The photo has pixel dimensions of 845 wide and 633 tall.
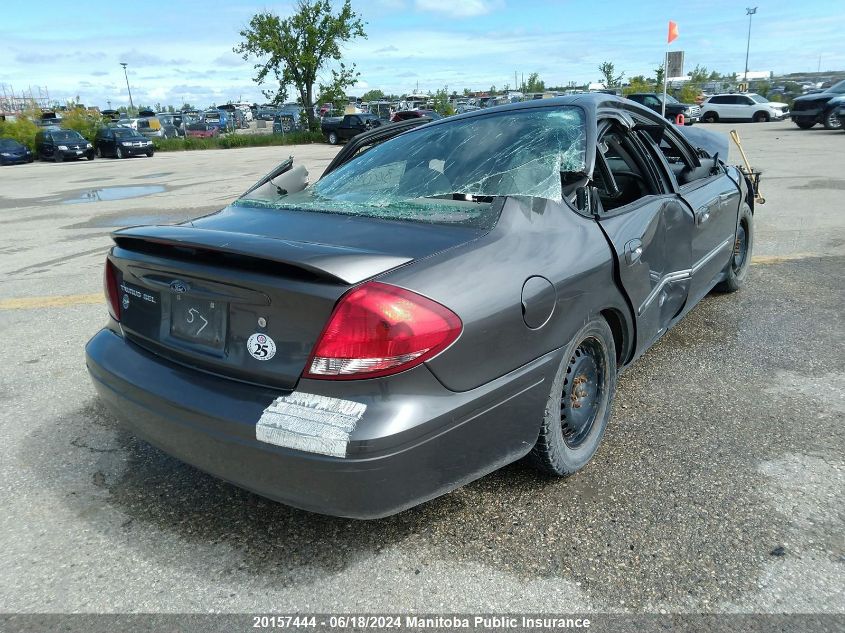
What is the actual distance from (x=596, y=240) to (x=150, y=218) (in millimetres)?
8898

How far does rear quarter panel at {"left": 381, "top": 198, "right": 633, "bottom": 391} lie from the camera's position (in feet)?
6.80

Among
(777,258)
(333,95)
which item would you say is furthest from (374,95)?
(777,258)

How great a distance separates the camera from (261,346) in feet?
7.01

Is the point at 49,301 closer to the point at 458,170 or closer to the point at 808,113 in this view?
the point at 458,170

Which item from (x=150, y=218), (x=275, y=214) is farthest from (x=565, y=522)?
(x=150, y=218)

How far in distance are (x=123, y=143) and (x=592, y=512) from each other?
32.1 meters

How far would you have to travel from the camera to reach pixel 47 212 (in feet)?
39.0

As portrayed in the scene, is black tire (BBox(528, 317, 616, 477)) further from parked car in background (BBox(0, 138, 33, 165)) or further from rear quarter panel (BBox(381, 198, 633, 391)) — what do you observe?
parked car in background (BBox(0, 138, 33, 165))

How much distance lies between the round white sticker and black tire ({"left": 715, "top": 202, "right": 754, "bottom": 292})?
4.01m

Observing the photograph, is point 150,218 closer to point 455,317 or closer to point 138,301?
point 138,301

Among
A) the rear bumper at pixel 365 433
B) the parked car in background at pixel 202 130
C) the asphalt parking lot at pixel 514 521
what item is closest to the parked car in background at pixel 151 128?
the parked car in background at pixel 202 130

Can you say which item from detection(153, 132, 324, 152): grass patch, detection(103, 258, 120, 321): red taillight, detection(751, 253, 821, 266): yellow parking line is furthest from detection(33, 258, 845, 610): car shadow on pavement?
detection(153, 132, 324, 152): grass patch

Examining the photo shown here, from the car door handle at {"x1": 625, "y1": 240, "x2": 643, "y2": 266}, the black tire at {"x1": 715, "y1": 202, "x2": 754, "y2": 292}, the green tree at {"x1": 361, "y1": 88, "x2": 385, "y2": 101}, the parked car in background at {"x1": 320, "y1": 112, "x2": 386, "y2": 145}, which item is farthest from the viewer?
the green tree at {"x1": 361, "y1": 88, "x2": 385, "y2": 101}

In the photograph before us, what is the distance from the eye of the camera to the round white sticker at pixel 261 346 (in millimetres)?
2115
